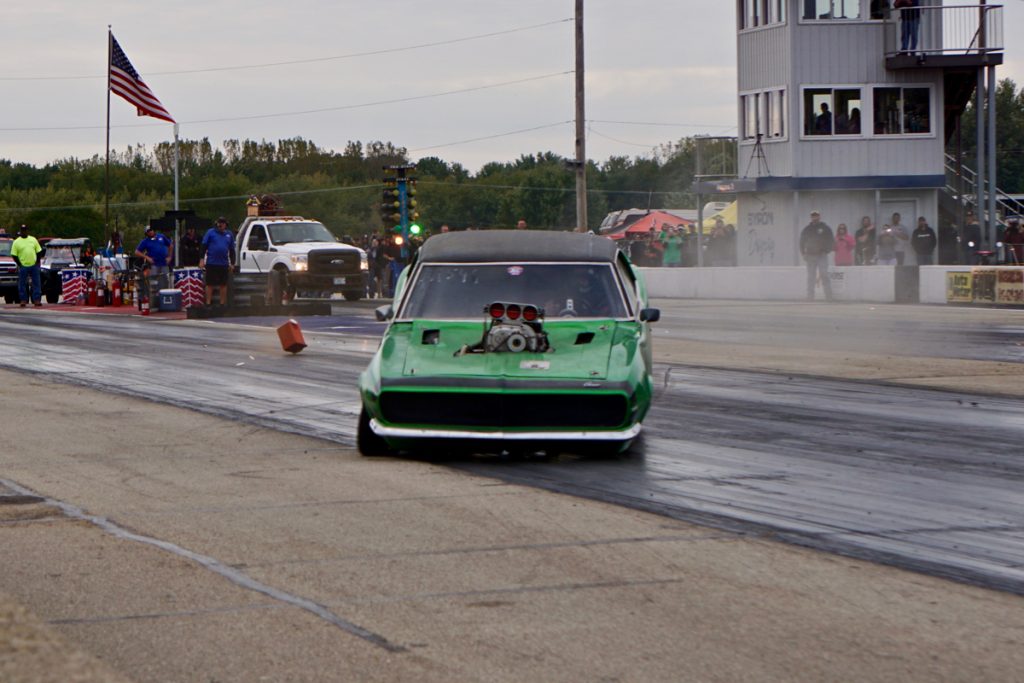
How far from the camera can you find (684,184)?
13325cm

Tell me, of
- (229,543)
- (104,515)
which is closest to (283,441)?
(104,515)

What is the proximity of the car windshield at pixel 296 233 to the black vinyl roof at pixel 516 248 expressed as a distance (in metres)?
25.2

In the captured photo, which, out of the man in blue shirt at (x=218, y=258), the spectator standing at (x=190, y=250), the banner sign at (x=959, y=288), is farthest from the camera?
the spectator standing at (x=190, y=250)

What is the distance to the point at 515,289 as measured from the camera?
10375 millimetres

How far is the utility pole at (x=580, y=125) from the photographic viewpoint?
133 feet

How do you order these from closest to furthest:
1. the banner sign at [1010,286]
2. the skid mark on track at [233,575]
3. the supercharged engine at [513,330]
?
the skid mark on track at [233,575]
the supercharged engine at [513,330]
the banner sign at [1010,286]

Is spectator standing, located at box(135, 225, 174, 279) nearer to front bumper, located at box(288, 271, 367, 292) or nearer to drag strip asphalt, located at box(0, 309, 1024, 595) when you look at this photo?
front bumper, located at box(288, 271, 367, 292)

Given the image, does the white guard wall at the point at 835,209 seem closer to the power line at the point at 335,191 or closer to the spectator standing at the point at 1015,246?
the spectator standing at the point at 1015,246

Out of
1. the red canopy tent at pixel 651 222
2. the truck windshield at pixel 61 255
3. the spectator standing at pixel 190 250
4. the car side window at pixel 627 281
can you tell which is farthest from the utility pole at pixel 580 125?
the car side window at pixel 627 281

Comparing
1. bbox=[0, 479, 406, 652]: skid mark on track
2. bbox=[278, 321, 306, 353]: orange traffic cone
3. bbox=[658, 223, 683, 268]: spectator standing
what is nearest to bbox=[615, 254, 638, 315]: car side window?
bbox=[0, 479, 406, 652]: skid mark on track

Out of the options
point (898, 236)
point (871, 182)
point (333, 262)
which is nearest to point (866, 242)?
point (898, 236)

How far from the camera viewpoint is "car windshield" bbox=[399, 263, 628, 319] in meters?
10.2

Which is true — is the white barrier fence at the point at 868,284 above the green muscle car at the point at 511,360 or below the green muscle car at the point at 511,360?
above

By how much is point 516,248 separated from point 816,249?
76.0 ft
